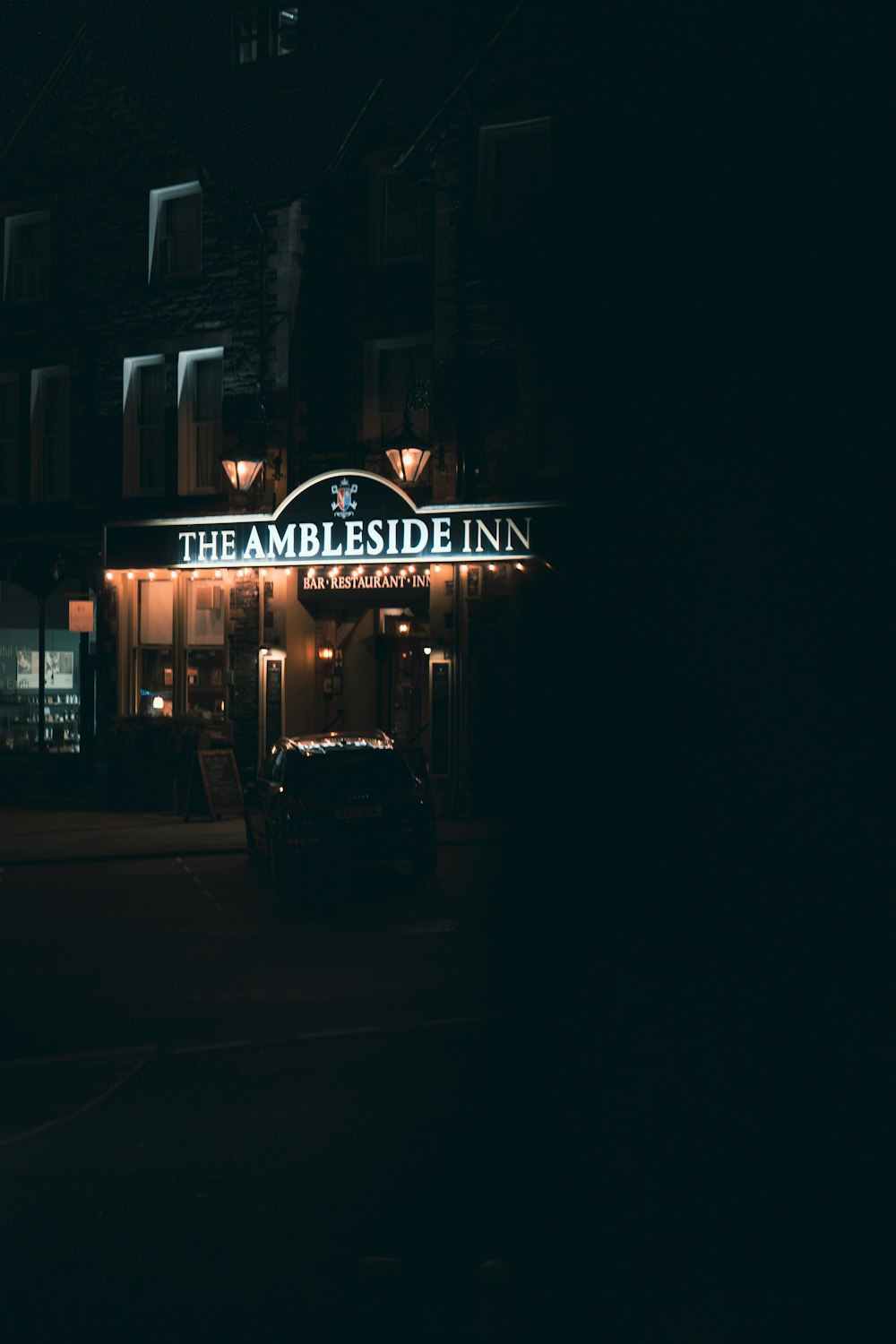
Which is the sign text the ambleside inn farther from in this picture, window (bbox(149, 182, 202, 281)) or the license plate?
the license plate

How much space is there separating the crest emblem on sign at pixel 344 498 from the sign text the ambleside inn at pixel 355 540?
150 millimetres

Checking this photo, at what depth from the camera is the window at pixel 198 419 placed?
22.8 m

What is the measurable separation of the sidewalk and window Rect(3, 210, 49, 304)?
10161 mm

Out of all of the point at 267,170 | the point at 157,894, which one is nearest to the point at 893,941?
the point at 157,894

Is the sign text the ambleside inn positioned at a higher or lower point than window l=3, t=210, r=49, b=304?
lower

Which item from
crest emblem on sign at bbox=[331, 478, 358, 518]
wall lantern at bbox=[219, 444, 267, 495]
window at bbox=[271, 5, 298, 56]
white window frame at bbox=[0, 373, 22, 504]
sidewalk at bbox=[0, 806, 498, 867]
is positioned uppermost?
window at bbox=[271, 5, 298, 56]

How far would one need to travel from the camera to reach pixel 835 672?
230cm

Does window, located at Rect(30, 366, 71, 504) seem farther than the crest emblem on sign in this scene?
Yes

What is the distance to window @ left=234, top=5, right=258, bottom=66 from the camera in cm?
2262

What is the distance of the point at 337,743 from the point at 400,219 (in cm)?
1104

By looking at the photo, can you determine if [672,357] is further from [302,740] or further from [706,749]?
[302,740]

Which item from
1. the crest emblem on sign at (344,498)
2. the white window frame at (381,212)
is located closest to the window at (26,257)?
the white window frame at (381,212)

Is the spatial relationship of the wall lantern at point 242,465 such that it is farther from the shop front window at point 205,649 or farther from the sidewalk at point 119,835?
the sidewalk at point 119,835

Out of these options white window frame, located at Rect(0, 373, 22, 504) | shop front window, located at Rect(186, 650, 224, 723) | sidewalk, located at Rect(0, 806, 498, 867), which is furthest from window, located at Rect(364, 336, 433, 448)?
white window frame, located at Rect(0, 373, 22, 504)
